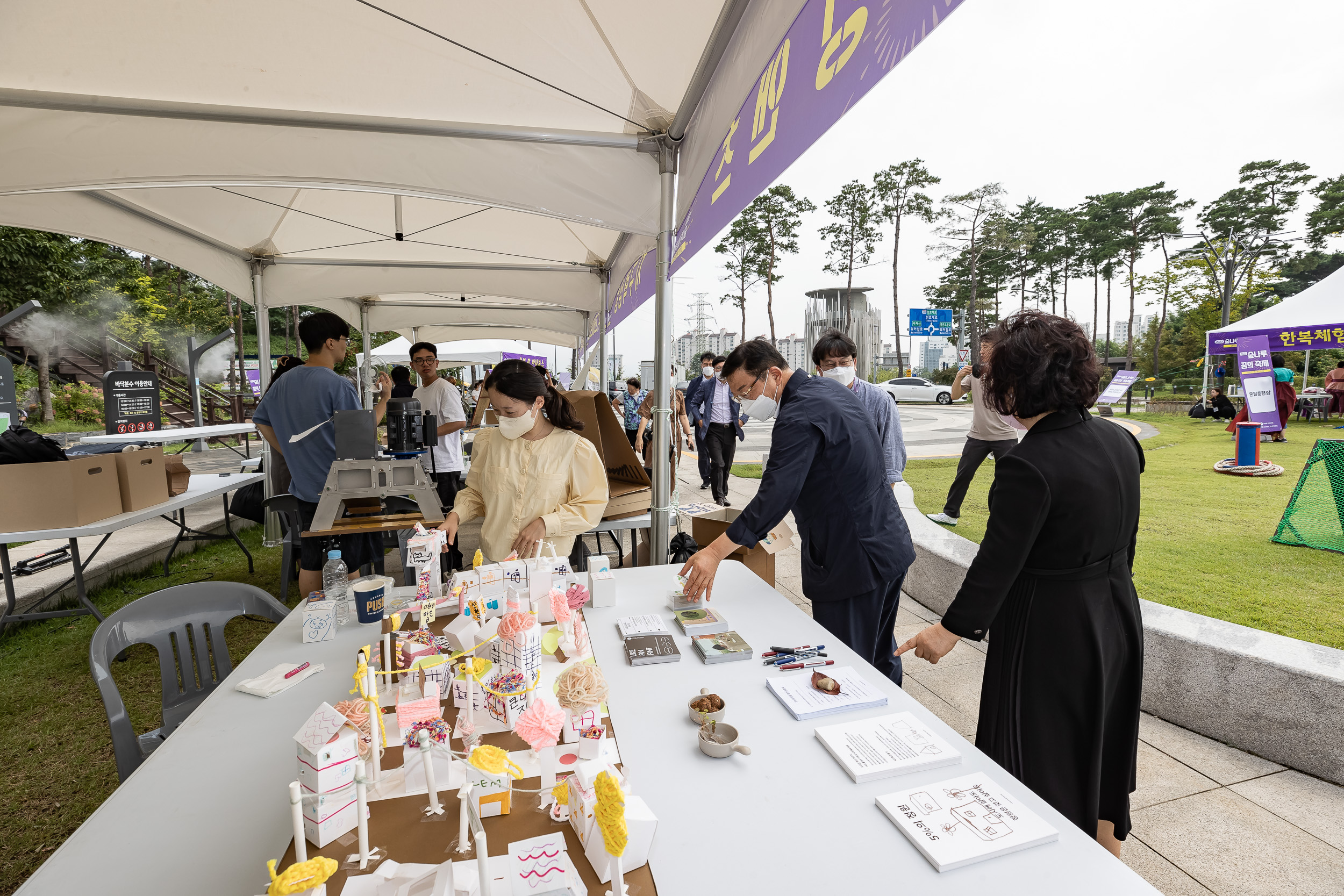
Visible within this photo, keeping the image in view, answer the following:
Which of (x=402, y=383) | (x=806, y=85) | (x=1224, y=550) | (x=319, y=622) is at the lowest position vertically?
(x=1224, y=550)

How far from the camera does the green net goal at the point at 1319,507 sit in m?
3.95

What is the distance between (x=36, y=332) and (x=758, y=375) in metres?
25.2

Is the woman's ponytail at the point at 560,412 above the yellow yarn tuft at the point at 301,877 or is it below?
above

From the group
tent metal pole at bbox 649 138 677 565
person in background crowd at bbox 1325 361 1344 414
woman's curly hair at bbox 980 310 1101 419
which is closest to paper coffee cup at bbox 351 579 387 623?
tent metal pole at bbox 649 138 677 565

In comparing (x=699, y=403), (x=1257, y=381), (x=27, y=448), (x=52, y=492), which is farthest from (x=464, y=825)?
(x=1257, y=381)

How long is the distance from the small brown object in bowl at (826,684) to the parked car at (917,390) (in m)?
27.4

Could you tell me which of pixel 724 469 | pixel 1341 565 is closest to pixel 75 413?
pixel 724 469

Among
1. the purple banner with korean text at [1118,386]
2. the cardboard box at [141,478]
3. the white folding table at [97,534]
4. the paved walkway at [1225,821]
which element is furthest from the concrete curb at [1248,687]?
the cardboard box at [141,478]

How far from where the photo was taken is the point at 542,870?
2.84 ft

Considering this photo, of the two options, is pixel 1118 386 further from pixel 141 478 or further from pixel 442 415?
pixel 141 478

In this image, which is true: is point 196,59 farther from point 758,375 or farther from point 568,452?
point 758,375

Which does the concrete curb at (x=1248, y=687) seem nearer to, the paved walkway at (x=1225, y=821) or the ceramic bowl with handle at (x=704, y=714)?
the paved walkway at (x=1225, y=821)

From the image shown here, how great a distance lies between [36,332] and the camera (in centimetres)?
1756

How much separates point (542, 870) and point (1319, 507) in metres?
6.93
